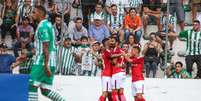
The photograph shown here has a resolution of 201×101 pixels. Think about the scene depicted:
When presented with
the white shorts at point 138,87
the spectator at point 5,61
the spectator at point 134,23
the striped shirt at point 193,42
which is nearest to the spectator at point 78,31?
the spectator at point 134,23

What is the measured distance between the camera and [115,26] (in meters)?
16.0

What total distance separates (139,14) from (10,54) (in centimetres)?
343

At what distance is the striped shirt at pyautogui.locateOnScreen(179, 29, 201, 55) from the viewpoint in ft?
49.8

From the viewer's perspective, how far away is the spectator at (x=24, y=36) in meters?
15.3

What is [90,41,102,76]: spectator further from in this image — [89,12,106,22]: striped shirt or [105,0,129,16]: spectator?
[105,0,129,16]: spectator

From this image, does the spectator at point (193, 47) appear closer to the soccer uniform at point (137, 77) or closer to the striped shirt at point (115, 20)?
the striped shirt at point (115, 20)

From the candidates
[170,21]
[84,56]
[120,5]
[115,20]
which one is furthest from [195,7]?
[84,56]

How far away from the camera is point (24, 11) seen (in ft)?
53.4

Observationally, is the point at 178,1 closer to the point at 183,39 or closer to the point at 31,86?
the point at 183,39

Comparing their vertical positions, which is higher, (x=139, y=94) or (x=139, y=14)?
(x=139, y=14)

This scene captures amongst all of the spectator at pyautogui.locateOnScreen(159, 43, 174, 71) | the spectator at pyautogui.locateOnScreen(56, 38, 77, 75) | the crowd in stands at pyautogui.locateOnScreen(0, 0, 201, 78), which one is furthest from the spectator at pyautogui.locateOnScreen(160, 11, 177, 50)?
the spectator at pyautogui.locateOnScreen(56, 38, 77, 75)

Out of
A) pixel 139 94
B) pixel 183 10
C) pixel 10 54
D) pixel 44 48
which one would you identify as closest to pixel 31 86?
pixel 44 48

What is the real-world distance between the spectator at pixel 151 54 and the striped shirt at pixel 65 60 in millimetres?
1654

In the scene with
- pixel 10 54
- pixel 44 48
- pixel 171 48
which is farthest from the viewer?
pixel 171 48
